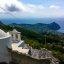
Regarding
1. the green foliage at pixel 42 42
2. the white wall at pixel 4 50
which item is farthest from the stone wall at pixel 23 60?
the green foliage at pixel 42 42

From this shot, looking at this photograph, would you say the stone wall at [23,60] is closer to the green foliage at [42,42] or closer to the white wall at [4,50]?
the white wall at [4,50]

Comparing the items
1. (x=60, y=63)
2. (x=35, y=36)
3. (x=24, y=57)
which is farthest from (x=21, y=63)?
(x=35, y=36)

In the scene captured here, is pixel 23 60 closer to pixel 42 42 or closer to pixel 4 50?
pixel 4 50

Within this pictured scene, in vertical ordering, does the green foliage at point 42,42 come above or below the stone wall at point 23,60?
below

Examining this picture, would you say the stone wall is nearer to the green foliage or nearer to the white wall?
the white wall

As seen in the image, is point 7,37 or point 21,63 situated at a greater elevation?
point 7,37

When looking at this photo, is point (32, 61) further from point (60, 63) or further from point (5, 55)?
point (60, 63)

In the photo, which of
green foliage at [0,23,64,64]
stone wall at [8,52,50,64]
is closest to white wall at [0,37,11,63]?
stone wall at [8,52,50,64]

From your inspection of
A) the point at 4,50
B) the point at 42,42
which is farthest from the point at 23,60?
the point at 42,42

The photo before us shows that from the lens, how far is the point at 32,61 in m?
13.4

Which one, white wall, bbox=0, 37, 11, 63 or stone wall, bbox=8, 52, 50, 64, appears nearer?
stone wall, bbox=8, 52, 50, 64

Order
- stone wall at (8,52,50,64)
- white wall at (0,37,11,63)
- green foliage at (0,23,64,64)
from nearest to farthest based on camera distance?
stone wall at (8,52,50,64)
white wall at (0,37,11,63)
green foliage at (0,23,64,64)

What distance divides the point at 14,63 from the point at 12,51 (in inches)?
28.7

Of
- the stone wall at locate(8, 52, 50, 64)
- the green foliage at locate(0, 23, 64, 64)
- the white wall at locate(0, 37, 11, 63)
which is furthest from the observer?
the green foliage at locate(0, 23, 64, 64)
